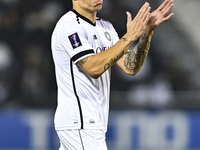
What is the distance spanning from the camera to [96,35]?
2.30 meters

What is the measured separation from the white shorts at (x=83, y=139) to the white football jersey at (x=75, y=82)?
1.3 inches

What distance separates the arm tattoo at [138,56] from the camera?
96.5 inches

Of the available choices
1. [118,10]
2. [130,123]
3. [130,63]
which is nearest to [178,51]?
[118,10]

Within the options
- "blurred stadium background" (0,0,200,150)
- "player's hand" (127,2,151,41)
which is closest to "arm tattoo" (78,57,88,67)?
"player's hand" (127,2,151,41)

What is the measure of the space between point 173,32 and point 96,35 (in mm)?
3666

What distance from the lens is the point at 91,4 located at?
227 cm

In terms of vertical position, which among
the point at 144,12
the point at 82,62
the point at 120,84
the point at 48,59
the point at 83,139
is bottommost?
the point at 83,139

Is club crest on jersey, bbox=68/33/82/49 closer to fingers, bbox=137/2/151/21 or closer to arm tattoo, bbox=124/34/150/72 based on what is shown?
fingers, bbox=137/2/151/21

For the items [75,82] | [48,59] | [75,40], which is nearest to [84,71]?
[75,82]

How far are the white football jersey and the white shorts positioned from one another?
33mm

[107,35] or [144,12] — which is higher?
[144,12]

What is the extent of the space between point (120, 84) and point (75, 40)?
3.25 meters

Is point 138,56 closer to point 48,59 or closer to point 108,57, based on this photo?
point 108,57

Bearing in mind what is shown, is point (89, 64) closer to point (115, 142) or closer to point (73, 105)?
point (73, 105)
